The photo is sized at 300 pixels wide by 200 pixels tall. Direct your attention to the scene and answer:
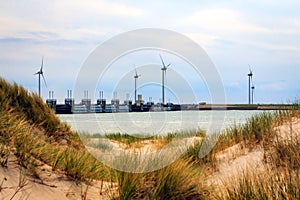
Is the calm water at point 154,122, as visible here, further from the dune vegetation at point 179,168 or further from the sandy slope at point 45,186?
the sandy slope at point 45,186

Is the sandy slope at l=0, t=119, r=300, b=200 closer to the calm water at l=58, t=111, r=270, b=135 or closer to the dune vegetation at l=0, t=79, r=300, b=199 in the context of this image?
the dune vegetation at l=0, t=79, r=300, b=199

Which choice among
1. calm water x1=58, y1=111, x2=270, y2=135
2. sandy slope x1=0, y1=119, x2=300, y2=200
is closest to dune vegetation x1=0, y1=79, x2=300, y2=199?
sandy slope x1=0, y1=119, x2=300, y2=200

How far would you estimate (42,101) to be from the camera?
14.6 meters

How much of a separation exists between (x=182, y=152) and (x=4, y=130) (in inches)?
194

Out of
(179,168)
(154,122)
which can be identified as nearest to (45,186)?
(179,168)

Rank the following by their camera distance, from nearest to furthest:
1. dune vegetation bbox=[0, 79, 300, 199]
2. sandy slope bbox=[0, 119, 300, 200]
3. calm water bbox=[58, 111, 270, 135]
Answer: dune vegetation bbox=[0, 79, 300, 199] → sandy slope bbox=[0, 119, 300, 200] → calm water bbox=[58, 111, 270, 135]

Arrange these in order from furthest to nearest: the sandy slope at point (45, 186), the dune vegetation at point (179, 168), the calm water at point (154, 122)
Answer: the calm water at point (154, 122)
the sandy slope at point (45, 186)
the dune vegetation at point (179, 168)

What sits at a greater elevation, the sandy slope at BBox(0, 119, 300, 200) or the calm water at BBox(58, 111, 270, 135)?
→ the calm water at BBox(58, 111, 270, 135)

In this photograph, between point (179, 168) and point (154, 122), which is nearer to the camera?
point (179, 168)

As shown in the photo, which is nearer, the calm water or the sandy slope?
the sandy slope

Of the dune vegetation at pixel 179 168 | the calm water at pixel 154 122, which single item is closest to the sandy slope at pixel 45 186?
the dune vegetation at pixel 179 168

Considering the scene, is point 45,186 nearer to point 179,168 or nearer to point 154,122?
point 179,168

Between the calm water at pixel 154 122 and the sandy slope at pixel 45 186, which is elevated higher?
the calm water at pixel 154 122

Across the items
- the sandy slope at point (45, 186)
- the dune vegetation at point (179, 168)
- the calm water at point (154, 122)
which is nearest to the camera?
the dune vegetation at point (179, 168)
